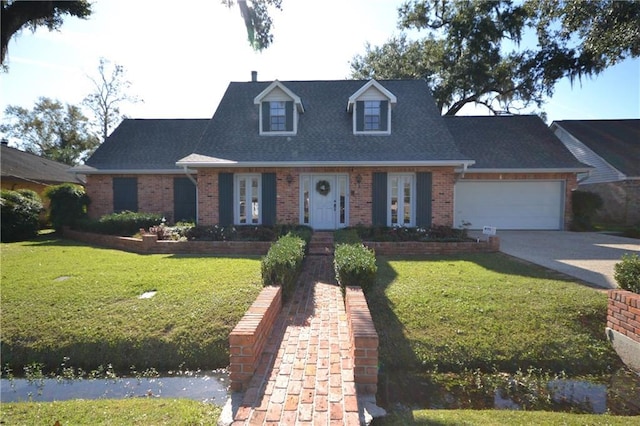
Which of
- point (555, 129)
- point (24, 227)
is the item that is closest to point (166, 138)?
point (24, 227)

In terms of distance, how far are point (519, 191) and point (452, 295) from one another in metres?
11.6

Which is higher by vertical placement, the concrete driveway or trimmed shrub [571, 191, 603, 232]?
trimmed shrub [571, 191, 603, 232]

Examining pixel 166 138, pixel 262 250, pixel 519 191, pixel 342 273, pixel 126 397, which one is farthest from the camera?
pixel 166 138

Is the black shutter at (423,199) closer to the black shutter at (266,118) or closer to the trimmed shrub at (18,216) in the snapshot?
the black shutter at (266,118)

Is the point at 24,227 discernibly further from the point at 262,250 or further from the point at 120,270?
the point at 262,250

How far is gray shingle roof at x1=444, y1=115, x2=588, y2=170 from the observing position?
14766 millimetres

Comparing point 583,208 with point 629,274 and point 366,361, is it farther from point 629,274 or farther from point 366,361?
point 366,361

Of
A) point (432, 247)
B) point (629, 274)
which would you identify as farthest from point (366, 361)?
point (432, 247)

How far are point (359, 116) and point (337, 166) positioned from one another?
290cm

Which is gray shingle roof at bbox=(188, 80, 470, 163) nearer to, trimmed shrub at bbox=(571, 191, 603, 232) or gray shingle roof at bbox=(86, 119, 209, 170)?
gray shingle roof at bbox=(86, 119, 209, 170)

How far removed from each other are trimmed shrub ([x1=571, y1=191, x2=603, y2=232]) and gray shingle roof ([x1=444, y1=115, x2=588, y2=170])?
1.36 m

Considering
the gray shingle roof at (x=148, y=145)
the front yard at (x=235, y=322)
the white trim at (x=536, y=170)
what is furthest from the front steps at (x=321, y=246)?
the gray shingle roof at (x=148, y=145)

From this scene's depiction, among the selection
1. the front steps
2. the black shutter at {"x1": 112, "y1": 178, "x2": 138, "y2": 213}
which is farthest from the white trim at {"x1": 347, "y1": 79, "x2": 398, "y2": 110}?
the black shutter at {"x1": 112, "y1": 178, "x2": 138, "y2": 213}

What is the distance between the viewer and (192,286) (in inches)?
256
